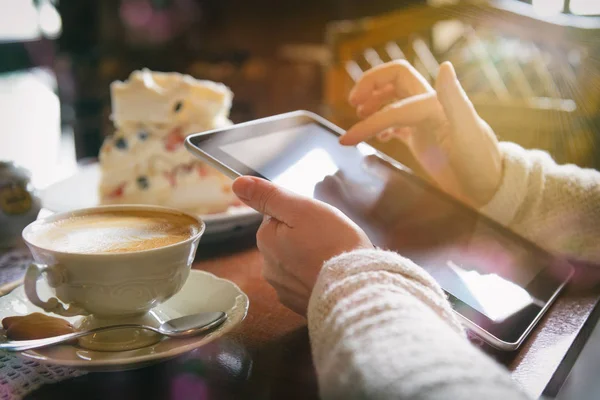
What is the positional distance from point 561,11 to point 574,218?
49cm

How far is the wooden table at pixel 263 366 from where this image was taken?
38cm

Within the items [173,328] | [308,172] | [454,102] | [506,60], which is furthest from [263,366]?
[506,60]

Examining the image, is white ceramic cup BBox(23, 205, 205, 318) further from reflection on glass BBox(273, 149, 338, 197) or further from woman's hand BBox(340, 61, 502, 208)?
woman's hand BBox(340, 61, 502, 208)

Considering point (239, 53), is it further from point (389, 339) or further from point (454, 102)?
point (389, 339)

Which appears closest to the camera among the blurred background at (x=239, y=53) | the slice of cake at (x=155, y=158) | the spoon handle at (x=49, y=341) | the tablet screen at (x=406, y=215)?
the spoon handle at (x=49, y=341)

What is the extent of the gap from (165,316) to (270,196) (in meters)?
0.15

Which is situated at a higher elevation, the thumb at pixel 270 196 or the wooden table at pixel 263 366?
the thumb at pixel 270 196

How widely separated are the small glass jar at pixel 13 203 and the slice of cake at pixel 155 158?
0.12 metres

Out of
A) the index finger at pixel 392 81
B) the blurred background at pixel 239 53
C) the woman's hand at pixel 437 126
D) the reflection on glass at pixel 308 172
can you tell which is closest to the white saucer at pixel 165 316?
the reflection on glass at pixel 308 172

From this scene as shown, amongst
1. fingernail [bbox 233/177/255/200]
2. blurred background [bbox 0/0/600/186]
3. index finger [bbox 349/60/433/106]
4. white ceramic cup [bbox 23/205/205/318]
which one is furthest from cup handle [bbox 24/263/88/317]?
blurred background [bbox 0/0/600/186]

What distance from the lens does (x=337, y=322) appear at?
1.13 feet

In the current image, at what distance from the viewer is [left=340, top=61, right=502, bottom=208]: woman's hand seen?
64 centimetres

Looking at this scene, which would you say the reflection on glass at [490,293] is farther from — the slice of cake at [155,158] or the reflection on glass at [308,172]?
the slice of cake at [155,158]

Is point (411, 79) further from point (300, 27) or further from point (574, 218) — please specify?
point (300, 27)
